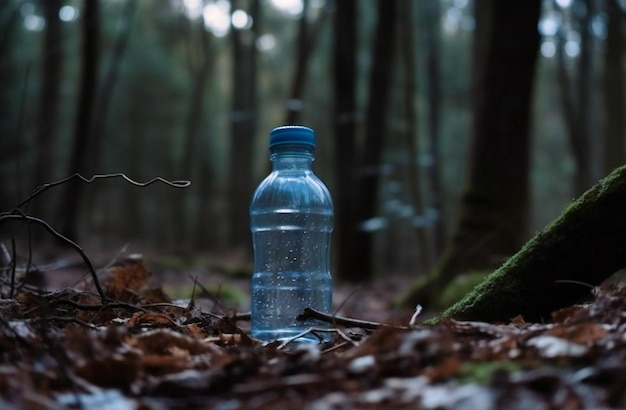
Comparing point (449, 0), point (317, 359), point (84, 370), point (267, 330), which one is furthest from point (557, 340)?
point (449, 0)

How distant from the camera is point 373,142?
10648 millimetres

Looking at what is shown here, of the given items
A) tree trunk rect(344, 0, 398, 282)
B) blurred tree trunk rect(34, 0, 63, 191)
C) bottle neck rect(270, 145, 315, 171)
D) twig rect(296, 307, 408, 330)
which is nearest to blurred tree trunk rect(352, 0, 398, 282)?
tree trunk rect(344, 0, 398, 282)

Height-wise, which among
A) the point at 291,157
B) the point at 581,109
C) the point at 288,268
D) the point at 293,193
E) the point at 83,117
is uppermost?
the point at 581,109

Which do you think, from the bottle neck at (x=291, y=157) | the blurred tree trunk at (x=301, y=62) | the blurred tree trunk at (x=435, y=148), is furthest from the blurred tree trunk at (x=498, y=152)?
the blurred tree trunk at (x=435, y=148)

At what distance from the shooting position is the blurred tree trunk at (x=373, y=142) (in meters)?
10.3

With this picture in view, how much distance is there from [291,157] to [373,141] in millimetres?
7474

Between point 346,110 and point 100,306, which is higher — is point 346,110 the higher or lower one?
the higher one

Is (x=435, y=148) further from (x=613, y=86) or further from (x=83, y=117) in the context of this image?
(x=83, y=117)

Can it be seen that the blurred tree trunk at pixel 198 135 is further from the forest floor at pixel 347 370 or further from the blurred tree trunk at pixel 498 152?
the forest floor at pixel 347 370

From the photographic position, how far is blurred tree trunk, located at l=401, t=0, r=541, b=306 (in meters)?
6.27

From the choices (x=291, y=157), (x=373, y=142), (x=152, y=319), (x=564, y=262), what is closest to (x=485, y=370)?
(x=564, y=262)

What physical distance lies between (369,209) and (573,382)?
9.18 meters

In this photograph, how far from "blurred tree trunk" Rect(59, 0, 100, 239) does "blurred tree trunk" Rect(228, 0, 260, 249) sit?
29.6ft

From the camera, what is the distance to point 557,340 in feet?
5.49
